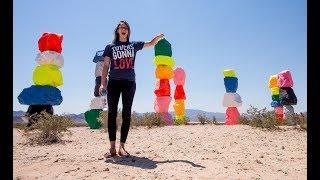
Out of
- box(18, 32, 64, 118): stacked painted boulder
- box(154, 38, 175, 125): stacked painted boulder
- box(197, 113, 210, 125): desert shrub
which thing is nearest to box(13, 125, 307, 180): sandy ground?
box(18, 32, 64, 118): stacked painted boulder

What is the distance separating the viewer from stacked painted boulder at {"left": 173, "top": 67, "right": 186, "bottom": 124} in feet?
46.1

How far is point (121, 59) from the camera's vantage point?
4949mm

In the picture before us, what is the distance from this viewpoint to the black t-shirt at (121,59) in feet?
16.1

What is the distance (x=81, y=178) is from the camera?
3.77 m

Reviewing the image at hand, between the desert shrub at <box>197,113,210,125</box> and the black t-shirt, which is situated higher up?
the black t-shirt

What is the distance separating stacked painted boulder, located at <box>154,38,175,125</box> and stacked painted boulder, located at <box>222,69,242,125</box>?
2148 mm

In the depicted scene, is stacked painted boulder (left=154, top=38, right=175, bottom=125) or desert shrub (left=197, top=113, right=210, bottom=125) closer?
desert shrub (left=197, top=113, right=210, bottom=125)

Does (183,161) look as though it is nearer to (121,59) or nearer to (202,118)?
(121,59)

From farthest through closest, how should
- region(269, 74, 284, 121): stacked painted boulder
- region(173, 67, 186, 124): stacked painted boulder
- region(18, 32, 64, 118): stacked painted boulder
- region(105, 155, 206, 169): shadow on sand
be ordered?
region(269, 74, 284, 121): stacked painted boulder → region(173, 67, 186, 124): stacked painted boulder → region(18, 32, 64, 118): stacked painted boulder → region(105, 155, 206, 169): shadow on sand

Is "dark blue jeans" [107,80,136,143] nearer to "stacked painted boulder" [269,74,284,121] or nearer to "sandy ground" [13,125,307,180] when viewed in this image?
"sandy ground" [13,125,307,180]

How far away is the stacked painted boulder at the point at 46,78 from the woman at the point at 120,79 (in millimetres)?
6279

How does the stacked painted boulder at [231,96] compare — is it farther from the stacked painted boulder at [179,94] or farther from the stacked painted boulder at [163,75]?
the stacked painted boulder at [163,75]

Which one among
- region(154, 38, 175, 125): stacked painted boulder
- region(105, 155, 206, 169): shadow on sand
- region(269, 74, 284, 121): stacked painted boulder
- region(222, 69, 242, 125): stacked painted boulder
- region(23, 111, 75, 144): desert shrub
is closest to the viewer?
region(105, 155, 206, 169): shadow on sand
